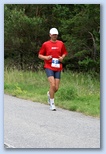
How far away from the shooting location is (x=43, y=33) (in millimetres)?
6582

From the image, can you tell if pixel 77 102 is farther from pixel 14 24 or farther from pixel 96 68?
pixel 14 24

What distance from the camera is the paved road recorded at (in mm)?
5895

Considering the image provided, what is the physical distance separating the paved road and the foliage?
411 millimetres

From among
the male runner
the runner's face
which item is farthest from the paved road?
the runner's face

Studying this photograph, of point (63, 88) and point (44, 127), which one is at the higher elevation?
point (63, 88)

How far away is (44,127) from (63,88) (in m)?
0.53

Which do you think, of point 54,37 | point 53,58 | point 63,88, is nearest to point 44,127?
point 63,88

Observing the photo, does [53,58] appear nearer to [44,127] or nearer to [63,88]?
[63,88]

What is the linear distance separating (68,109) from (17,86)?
54 cm

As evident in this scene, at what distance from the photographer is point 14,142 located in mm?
5914

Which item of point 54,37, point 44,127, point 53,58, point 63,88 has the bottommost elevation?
point 44,127

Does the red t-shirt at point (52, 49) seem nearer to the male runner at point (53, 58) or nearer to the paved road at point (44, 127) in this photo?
the male runner at point (53, 58)

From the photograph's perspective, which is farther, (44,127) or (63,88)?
(63,88)

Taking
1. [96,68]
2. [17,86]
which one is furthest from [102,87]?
[17,86]
